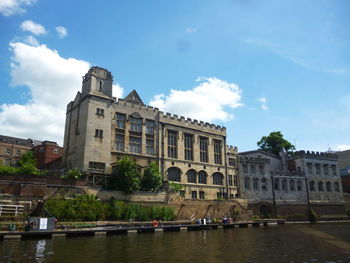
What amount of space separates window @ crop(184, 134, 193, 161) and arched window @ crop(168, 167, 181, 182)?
3510 millimetres

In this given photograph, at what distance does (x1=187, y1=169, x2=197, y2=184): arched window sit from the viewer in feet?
188

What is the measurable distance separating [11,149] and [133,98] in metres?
46.2

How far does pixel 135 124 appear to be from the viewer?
53594 millimetres

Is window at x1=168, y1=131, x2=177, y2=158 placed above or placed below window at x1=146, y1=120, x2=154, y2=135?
below

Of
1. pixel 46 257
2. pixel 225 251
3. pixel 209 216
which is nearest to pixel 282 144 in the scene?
pixel 209 216

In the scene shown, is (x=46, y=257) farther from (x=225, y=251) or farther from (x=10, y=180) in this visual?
(x=10, y=180)

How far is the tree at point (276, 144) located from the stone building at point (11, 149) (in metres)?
64.6

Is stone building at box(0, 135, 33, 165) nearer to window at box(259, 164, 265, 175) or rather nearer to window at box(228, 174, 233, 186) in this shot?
window at box(228, 174, 233, 186)

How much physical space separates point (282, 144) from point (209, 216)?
4006cm

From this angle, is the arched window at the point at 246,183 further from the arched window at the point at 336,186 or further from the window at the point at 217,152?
the arched window at the point at 336,186

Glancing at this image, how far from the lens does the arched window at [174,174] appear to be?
181 feet

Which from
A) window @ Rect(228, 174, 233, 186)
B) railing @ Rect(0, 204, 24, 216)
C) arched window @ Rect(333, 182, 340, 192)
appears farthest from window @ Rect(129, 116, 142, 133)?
arched window @ Rect(333, 182, 340, 192)

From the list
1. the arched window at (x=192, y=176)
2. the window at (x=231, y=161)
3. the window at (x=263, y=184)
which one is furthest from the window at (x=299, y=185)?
the arched window at (x=192, y=176)

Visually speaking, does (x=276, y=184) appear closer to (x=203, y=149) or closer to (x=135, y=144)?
(x=203, y=149)
